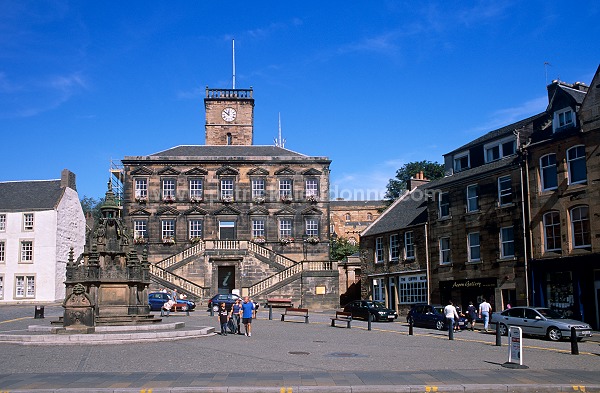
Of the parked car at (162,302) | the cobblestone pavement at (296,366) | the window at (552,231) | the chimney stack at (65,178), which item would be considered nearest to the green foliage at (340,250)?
the chimney stack at (65,178)

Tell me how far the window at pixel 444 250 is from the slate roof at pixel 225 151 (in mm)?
21685

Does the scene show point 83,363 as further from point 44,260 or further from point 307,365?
point 44,260

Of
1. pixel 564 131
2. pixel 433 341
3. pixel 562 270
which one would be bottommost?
pixel 433 341

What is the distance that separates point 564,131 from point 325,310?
23.0 meters

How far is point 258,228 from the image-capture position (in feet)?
187

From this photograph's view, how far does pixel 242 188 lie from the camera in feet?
189

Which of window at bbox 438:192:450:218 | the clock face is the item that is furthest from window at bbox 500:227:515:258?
the clock face

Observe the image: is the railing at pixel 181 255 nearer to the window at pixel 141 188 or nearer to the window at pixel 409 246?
the window at pixel 141 188

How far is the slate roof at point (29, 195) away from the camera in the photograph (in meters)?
54.4

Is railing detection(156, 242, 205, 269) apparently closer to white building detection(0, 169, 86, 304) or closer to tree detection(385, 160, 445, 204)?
white building detection(0, 169, 86, 304)

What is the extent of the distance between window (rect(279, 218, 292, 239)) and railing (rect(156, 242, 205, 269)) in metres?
8.25

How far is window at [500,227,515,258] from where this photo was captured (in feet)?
116

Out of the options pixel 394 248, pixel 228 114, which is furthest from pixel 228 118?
pixel 394 248

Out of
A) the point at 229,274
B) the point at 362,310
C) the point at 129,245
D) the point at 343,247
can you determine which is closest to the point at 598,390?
the point at 129,245
